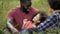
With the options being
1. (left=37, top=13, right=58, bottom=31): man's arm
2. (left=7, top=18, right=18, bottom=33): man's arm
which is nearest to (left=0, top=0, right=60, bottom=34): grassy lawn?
(left=7, top=18, right=18, bottom=33): man's arm

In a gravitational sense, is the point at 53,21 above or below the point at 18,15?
above

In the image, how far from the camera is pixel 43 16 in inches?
81.2

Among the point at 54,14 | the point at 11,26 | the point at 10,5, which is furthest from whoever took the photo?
the point at 10,5

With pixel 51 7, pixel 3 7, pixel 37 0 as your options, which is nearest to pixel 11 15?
pixel 3 7

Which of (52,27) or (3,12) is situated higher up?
(52,27)

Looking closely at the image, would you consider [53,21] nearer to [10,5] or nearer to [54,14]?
[54,14]

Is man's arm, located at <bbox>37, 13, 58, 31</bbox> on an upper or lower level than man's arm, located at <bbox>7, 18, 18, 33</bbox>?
upper

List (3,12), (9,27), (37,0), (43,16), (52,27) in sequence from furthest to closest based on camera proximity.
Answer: (37,0)
(3,12)
(9,27)
(43,16)
(52,27)

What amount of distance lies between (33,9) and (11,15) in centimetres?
21

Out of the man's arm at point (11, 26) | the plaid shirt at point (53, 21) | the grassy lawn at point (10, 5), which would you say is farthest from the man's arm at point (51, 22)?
the grassy lawn at point (10, 5)

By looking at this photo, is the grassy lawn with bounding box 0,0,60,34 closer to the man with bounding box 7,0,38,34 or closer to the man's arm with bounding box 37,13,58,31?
the man with bounding box 7,0,38,34

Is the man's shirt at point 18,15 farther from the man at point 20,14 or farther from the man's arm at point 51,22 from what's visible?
the man's arm at point 51,22

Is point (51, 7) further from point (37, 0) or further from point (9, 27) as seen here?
point (37, 0)

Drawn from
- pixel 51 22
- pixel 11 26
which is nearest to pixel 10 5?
pixel 11 26
